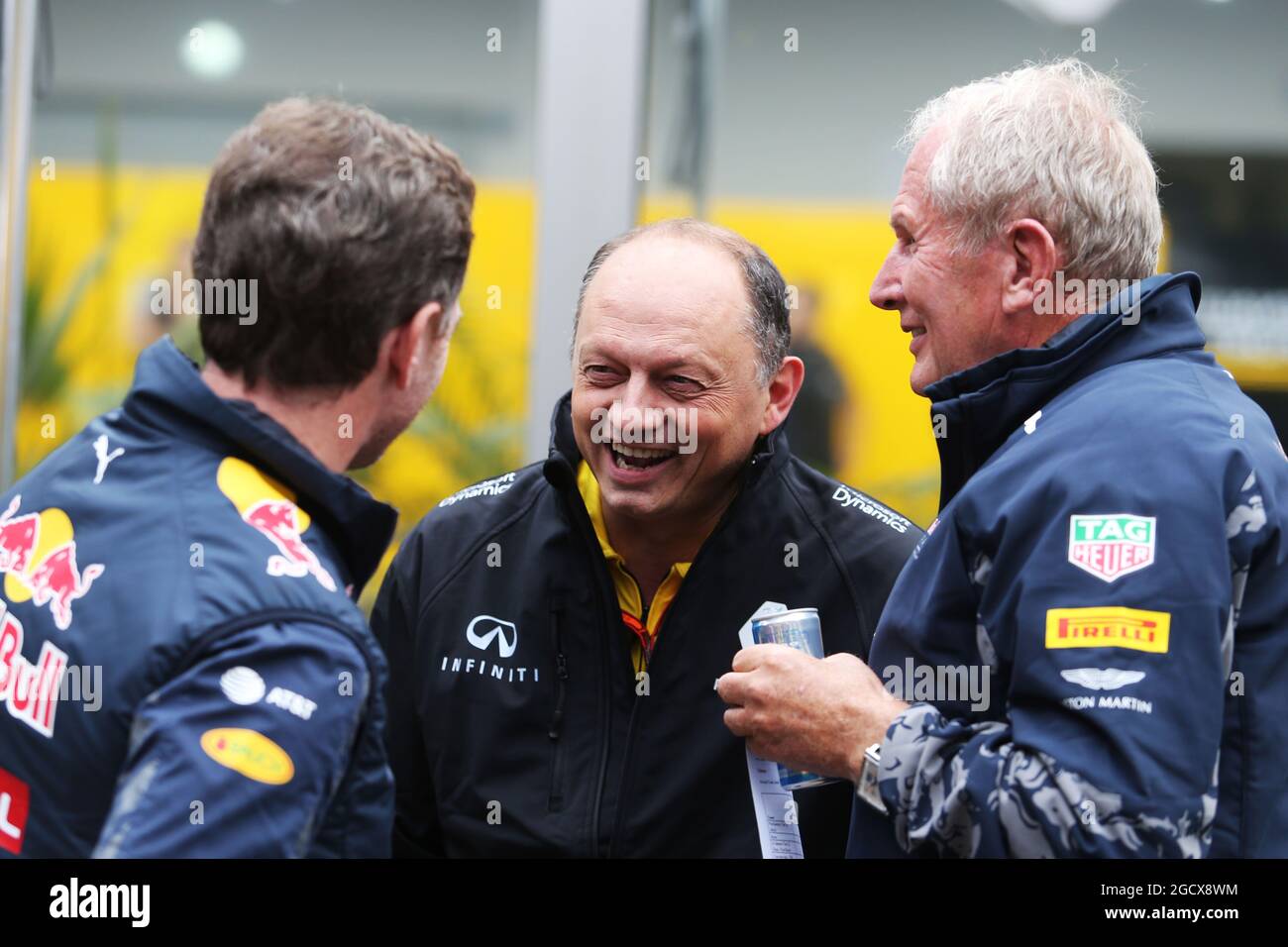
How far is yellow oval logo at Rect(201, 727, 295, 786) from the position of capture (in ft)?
3.94

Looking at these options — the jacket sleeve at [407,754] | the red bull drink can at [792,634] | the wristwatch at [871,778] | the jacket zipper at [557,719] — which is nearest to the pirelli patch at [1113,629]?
the wristwatch at [871,778]

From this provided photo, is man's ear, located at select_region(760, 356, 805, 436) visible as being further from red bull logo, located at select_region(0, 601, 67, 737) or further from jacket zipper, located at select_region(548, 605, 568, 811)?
red bull logo, located at select_region(0, 601, 67, 737)

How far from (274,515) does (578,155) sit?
5.40ft

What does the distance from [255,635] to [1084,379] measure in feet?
3.39

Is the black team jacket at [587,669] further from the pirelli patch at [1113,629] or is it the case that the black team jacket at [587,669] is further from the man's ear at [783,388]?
the pirelli patch at [1113,629]

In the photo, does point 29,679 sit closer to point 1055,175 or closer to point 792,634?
point 792,634

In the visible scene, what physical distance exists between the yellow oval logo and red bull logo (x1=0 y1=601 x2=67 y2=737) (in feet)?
0.69

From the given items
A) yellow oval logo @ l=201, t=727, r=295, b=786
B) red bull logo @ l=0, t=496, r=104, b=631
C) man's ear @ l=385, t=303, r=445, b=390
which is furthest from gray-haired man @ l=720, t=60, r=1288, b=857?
red bull logo @ l=0, t=496, r=104, b=631

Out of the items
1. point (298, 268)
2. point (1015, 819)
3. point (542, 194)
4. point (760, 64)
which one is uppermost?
point (760, 64)

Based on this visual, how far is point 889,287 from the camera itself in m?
2.02

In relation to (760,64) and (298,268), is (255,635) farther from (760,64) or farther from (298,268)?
(760,64)

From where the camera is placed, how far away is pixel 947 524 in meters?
1.67

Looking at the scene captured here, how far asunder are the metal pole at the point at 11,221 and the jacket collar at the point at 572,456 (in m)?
1.48
